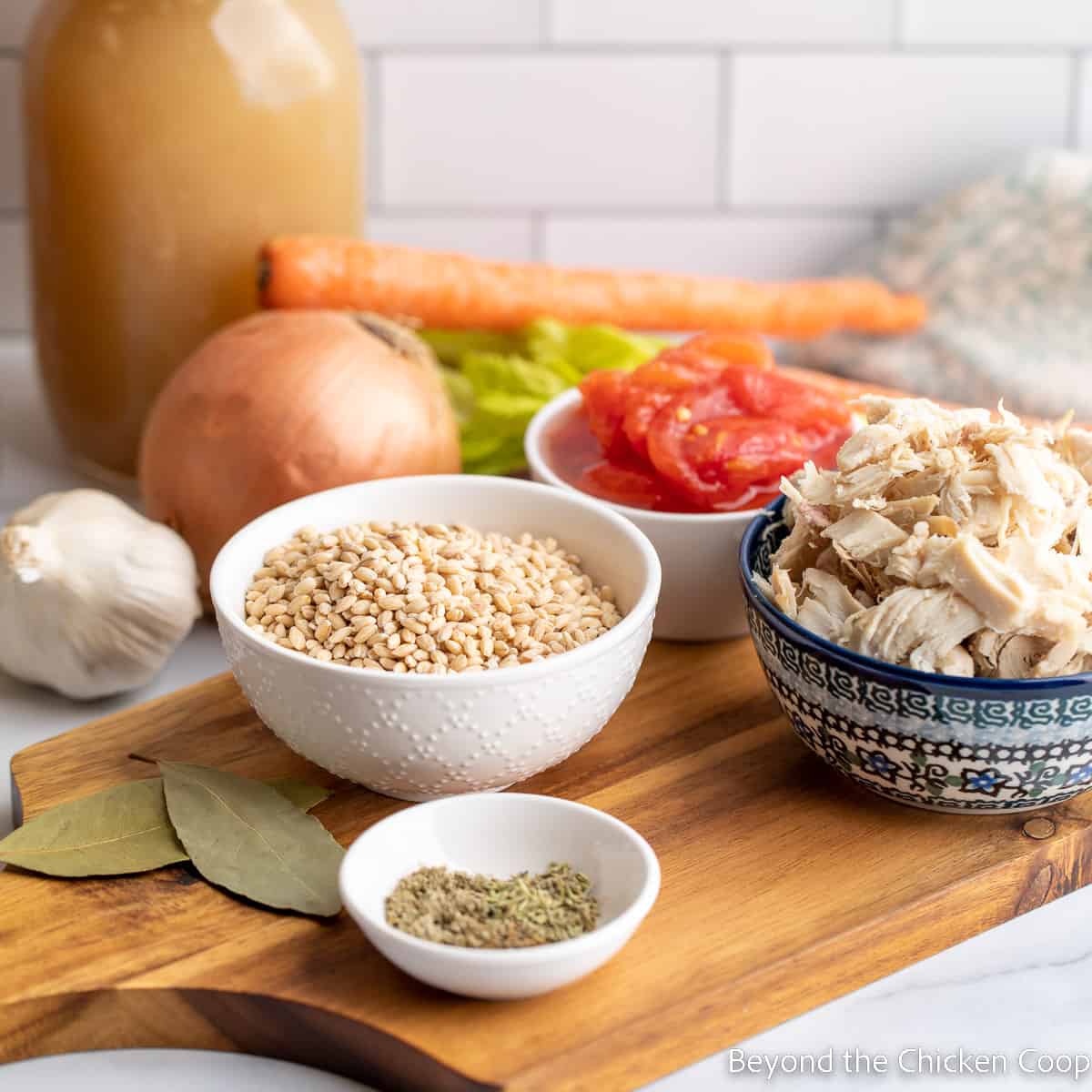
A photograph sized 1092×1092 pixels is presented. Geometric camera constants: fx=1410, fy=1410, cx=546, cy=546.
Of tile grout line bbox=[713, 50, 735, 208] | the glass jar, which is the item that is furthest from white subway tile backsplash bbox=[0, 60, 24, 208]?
tile grout line bbox=[713, 50, 735, 208]

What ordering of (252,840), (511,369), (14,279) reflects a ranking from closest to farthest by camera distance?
(252,840)
(511,369)
(14,279)

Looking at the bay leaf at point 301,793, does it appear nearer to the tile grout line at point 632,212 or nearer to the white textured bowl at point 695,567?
the white textured bowl at point 695,567

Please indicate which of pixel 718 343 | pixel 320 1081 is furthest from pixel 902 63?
pixel 320 1081

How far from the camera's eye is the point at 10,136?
211cm

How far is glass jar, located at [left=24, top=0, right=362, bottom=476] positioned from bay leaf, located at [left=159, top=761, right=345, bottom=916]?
794mm

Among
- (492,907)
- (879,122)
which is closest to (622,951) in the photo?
(492,907)

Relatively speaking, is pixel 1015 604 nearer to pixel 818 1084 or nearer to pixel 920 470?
pixel 920 470

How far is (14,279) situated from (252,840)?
1.43 metres

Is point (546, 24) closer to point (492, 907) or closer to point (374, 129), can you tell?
point (374, 129)

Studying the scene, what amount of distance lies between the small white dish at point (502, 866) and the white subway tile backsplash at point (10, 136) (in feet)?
4.68

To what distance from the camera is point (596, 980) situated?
997 mm

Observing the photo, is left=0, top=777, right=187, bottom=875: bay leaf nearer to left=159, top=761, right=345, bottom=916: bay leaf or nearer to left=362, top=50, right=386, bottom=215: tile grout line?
left=159, top=761, right=345, bottom=916: bay leaf

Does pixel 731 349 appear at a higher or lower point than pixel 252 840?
higher

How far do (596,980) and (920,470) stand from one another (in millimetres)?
484
